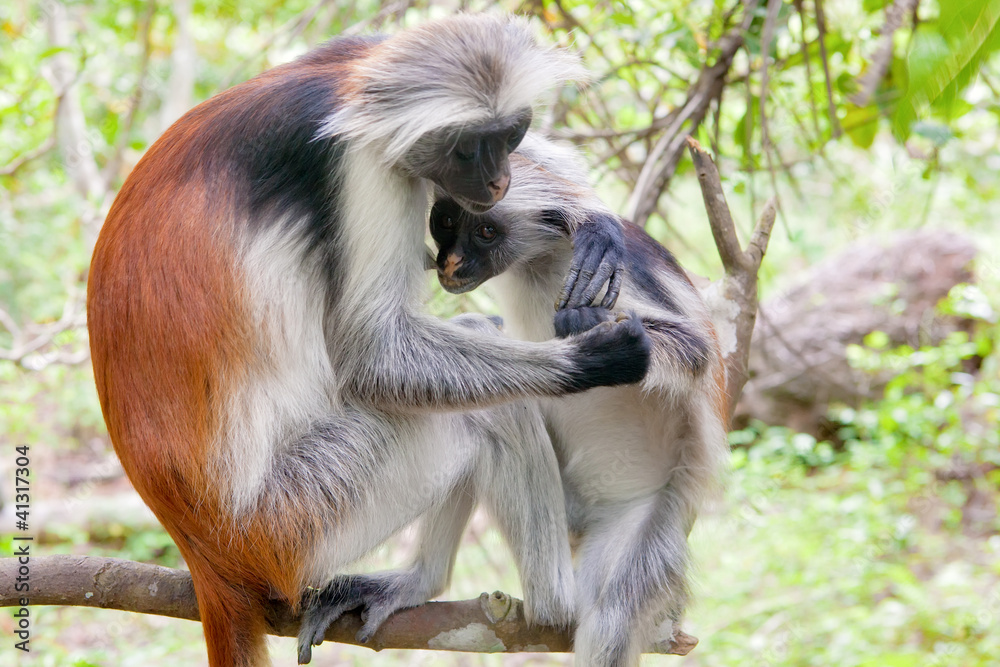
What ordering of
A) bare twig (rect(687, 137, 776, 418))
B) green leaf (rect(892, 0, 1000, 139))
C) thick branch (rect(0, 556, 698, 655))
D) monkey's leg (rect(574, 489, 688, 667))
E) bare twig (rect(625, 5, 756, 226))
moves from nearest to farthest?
green leaf (rect(892, 0, 1000, 139)) → thick branch (rect(0, 556, 698, 655)) → monkey's leg (rect(574, 489, 688, 667)) → bare twig (rect(687, 137, 776, 418)) → bare twig (rect(625, 5, 756, 226))

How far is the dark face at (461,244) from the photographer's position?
340 centimetres

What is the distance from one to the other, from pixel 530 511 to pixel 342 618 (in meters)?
0.87

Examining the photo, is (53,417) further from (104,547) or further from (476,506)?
(476,506)

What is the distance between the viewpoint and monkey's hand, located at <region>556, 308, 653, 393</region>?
3.07m

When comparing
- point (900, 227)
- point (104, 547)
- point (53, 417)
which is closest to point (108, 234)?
point (104, 547)

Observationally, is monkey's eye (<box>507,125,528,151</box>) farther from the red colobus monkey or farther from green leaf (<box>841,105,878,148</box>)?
green leaf (<box>841,105,878,148</box>)

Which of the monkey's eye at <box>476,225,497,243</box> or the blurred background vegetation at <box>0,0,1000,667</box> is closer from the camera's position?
the monkey's eye at <box>476,225,497,243</box>

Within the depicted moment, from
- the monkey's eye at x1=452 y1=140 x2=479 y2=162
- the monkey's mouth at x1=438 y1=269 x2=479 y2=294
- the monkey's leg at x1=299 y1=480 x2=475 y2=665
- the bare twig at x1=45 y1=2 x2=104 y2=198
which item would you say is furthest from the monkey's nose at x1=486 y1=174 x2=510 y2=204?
the bare twig at x1=45 y1=2 x2=104 y2=198

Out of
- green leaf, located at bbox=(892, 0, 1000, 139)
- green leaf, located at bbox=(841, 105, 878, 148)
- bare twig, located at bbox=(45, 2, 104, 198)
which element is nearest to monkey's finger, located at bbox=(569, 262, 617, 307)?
green leaf, located at bbox=(892, 0, 1000, 139)

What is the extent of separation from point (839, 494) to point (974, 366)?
2.85 meters

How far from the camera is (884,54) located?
4.70 metres

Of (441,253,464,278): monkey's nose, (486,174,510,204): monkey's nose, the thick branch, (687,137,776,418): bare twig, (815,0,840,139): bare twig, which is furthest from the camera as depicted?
(815,0,840,139): bare twig

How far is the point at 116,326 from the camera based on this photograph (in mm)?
2955

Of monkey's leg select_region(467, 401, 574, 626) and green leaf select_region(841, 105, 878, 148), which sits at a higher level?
green leaf select_region(841, 105, 878, 148)
